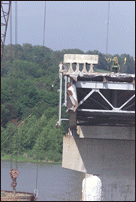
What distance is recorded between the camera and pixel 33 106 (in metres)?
127

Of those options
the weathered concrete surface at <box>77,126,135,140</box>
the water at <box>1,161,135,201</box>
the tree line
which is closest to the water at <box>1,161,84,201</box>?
the water at <box>1,161,135,201</box>

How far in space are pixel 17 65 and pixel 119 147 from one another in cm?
10937

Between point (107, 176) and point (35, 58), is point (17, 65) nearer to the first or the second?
point (35, 58)

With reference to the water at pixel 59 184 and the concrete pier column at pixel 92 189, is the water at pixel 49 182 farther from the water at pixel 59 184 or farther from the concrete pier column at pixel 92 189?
the concrete pier column at pixel 92 189

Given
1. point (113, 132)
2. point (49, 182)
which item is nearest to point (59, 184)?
point (49, 182)

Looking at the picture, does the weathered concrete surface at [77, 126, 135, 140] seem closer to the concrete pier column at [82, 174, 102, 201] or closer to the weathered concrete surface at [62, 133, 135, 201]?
the weathered concrete surface at [62, 133, 135, 201]

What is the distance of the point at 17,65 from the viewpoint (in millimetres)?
138625

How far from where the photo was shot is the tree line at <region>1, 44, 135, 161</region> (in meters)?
110

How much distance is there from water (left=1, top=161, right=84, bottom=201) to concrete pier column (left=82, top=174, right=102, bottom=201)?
81.8 feet

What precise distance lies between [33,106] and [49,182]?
51.3 metres

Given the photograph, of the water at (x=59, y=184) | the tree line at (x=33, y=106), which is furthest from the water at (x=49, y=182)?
the tree line at (x=33, y=106)

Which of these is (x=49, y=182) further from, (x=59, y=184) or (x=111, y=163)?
(x=111, y=163)

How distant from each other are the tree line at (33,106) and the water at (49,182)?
26.2ft

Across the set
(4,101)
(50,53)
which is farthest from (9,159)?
(50,53)
